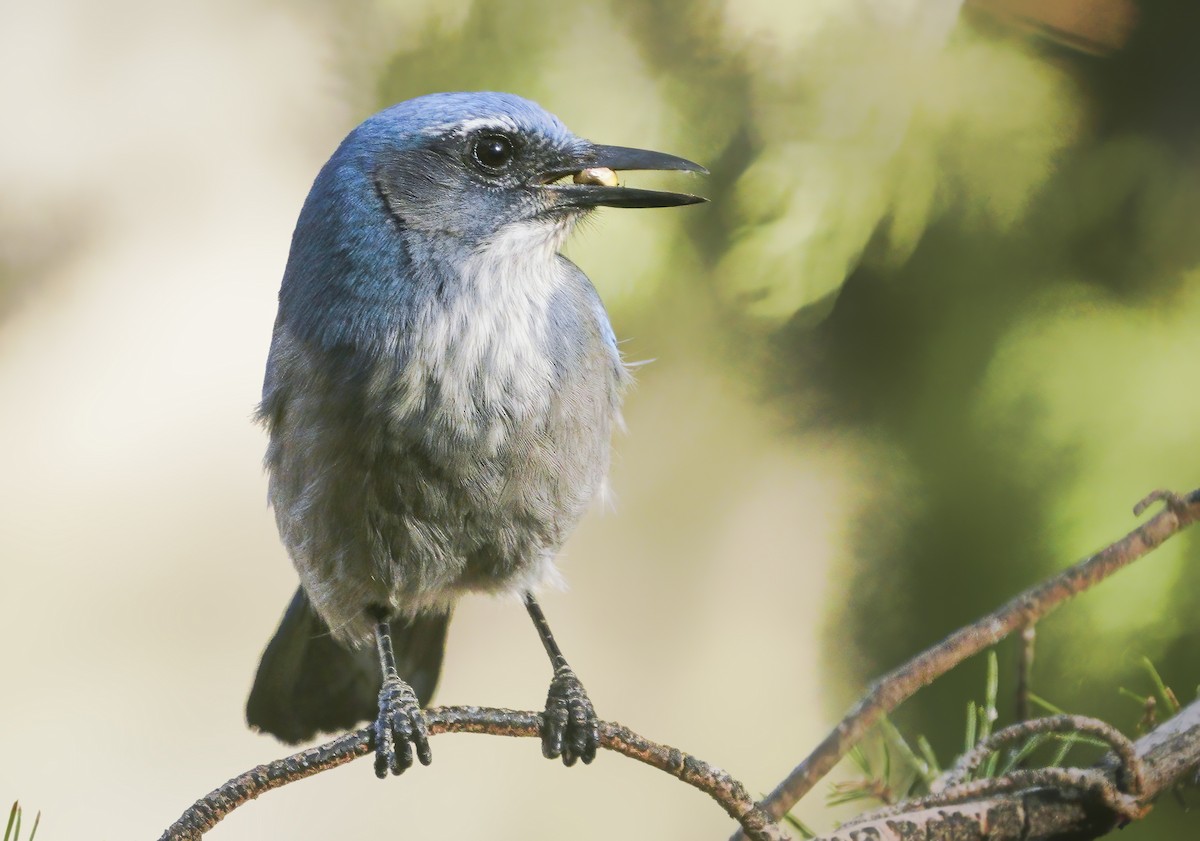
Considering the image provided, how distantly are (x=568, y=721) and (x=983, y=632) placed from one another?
55 cm

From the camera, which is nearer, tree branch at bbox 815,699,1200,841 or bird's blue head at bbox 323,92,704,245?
tree branch at bbox 815,699,1200,841

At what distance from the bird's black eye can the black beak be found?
0.15 ft

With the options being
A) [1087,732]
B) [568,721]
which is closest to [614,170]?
[568,721]

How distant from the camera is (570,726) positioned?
1.23 m

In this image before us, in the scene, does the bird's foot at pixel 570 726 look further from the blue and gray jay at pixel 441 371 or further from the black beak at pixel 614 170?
the black beak at pixel 614 170

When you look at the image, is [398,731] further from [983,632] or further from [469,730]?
[983,632]

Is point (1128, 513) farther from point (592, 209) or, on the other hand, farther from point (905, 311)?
point (592, 209)


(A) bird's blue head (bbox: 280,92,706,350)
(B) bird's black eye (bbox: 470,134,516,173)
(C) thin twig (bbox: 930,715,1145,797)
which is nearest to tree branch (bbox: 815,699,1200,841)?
(C) thin twig (bbox: 930,715,1145,797)

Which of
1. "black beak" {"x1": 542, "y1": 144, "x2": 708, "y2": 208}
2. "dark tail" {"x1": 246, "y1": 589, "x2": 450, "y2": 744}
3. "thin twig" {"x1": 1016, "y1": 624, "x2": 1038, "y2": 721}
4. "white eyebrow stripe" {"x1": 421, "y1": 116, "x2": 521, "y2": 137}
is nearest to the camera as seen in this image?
"thin twig" {"x1": 1016, "y1": 624, "x2": 1038, "y2": 721}

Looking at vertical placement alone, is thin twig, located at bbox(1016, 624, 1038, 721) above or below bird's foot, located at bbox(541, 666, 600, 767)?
below

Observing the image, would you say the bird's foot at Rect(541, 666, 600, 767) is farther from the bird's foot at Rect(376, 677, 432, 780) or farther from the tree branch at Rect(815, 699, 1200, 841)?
the tree branch at Rect(815, 699, 1200, 841)

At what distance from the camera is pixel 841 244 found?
135 centimetres

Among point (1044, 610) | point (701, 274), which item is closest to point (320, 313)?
point (701, 274)

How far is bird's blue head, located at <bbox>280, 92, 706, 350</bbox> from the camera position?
1.20 metres
